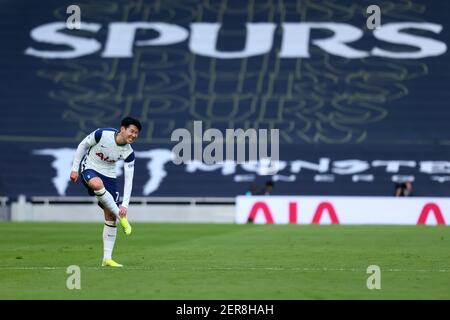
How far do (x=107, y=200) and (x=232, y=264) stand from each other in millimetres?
2158

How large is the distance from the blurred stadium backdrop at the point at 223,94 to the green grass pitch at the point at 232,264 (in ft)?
32.4

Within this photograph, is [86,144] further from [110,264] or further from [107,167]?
[110,264]

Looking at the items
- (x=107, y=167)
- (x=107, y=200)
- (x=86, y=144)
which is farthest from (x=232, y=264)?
(x=86, y=144)

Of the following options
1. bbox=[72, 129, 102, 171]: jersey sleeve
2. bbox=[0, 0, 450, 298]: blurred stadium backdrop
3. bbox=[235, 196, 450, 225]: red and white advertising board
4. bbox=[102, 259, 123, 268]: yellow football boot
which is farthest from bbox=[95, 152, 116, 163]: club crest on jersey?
bbox=[0, 0, 450, 298]: blurred stadium backdrop

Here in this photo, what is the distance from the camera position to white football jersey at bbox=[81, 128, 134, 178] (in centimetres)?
1565

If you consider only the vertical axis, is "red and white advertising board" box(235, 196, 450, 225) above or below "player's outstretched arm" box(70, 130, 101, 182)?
below

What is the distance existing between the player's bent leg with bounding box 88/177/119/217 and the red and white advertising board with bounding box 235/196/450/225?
18.0 m

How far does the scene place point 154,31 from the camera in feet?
146

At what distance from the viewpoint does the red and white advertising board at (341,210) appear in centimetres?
3331

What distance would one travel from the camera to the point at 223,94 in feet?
138

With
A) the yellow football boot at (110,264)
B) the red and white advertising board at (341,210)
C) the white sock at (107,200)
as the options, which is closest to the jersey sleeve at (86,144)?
the white sock at (107,200)

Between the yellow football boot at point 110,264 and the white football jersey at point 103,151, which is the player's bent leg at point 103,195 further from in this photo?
the yellow football boot at point 110,264

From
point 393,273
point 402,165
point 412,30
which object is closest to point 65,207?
point 402,165

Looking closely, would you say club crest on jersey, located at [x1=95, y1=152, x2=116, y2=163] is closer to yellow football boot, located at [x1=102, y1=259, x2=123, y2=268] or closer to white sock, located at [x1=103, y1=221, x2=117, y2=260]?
white sock, located at [x1=103, y1=221, x2=117, y2=260]
